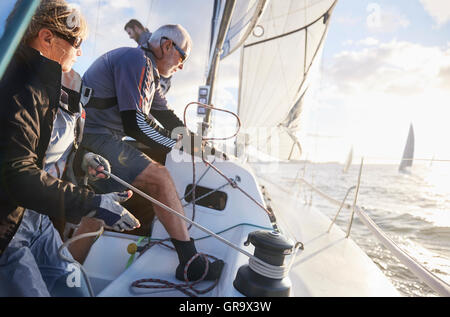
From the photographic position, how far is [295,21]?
717cm

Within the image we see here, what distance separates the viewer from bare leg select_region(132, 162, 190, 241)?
1.18 meters

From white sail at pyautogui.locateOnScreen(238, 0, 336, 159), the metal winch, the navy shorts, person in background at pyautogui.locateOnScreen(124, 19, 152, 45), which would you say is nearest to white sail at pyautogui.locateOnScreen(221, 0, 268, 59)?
person in background at pyautogui.locateOnScreen(124, 19, 152, 45)

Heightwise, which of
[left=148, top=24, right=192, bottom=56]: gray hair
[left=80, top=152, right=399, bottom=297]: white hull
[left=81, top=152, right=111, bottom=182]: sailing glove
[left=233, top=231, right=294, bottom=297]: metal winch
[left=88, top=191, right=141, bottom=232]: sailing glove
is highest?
[left=148, top=24, right=192, bottom=56]: gray hair

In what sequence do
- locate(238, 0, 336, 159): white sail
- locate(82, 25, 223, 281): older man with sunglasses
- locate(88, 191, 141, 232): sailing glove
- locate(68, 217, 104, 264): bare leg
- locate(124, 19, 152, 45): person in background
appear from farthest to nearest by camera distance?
locate(238, 0, 336, 159): white sail
locate(124, 19, 152, 45): person in background
locate(68, 217, 104, 264): bare leg
locate(82, 25, 223, 281): older man with sunglasses
locate(88, 191, 141, 232): sailing glove

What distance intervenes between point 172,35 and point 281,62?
7251 millimetres

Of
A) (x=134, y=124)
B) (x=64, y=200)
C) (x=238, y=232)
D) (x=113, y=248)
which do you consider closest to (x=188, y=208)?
(x=238, y=232)

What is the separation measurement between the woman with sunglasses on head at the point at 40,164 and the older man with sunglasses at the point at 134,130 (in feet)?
1.13

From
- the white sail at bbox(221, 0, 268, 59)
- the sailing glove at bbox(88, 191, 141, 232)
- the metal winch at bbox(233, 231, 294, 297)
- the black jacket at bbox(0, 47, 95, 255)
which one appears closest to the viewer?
the black jacket at bbox(0, 47, 95, 255)

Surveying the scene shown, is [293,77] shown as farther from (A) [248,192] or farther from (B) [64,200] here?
(B) [64,200]

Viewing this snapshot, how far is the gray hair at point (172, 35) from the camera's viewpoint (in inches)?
54.8

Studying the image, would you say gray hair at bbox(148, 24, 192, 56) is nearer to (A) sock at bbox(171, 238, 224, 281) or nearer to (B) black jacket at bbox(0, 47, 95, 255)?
(B) black jacket at bbox(0, 47, 95, 255)

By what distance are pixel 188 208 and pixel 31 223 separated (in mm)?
1006

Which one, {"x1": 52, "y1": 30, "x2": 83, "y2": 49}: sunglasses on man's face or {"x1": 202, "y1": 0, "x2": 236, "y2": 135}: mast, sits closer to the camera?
{"x1": 52, "y1": 30, "x2": 83, "y2": 49}: sunglasses on man's face

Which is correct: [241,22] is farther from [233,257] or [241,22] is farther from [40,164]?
[40,164]
